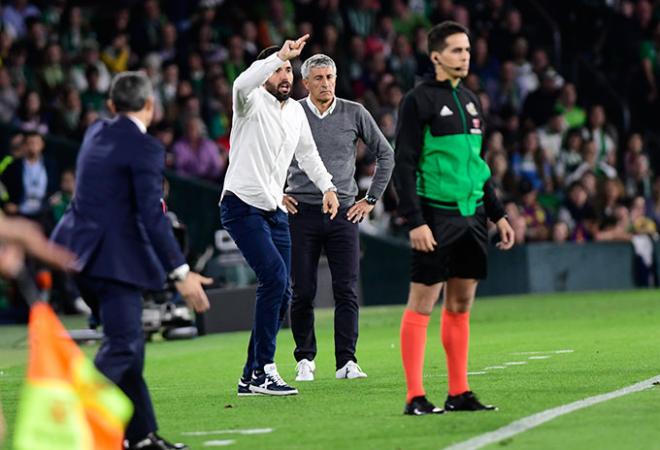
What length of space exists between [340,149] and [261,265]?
5.99 ft

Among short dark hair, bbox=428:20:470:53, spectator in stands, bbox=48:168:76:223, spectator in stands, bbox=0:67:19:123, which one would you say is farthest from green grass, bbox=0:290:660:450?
spectator in stands, bbox=0:67:19:123

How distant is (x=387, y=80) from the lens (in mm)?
24547

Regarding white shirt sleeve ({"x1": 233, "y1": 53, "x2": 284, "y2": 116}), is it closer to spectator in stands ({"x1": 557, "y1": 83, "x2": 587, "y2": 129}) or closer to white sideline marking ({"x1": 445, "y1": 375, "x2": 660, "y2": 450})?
white sideline marking ({"x1": 445, "y1": 375, "x2": 660, "y2": 450})

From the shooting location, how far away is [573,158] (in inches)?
1033

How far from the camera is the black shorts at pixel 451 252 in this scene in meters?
8.86

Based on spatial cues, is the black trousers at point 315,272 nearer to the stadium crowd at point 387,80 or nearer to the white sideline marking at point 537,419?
the white sideline marking at point 537,419

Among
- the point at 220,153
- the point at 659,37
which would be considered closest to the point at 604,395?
the point at 220,153

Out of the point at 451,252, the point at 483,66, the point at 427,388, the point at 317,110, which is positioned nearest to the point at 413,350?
the point at 451,252

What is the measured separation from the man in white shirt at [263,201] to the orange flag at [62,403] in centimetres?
396

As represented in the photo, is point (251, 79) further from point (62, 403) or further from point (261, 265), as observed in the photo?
point (62, 403)

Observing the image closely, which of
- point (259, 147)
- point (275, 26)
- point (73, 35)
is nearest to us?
point (259, 147)

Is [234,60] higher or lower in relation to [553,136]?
higher

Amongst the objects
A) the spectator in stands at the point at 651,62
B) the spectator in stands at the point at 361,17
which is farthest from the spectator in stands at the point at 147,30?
the spectator in stands at the point at 651,62

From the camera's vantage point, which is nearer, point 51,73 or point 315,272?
point 315,272
